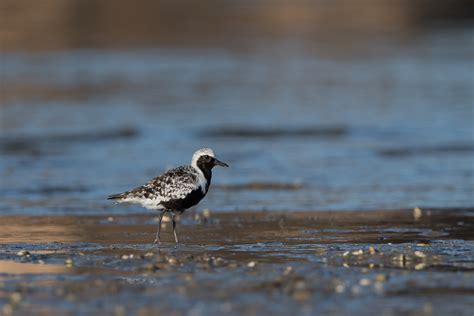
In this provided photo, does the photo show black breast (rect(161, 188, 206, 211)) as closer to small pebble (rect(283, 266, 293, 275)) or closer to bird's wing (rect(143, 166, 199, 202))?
bird's wing (rect(143, 166, 199, 202))

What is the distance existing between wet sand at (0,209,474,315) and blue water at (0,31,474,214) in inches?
56.1

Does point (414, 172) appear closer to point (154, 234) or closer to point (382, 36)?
point (154, 234)

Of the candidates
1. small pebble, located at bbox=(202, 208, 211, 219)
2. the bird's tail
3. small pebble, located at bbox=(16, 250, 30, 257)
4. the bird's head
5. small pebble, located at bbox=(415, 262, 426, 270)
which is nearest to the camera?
small pebble, located at bbox=(415, 262, 426, 270)

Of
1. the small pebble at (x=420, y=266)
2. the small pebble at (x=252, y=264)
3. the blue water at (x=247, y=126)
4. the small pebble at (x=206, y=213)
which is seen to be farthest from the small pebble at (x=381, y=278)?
the blue water at (x=247, y=126)

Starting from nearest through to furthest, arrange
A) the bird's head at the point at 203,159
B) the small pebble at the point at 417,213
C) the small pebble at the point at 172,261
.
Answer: the small pebble at the point at 172,261 < the bird's head at the point at 203,159 < the small pebble at the point at 417,213

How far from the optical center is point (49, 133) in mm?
24922

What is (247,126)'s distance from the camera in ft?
86.4

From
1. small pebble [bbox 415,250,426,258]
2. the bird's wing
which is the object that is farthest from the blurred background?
small pebble [bbox 415,250,426,258]

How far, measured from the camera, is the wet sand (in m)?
→ 8.81

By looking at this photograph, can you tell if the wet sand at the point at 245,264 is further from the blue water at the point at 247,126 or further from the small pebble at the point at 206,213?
the blue water at the point at 247,126

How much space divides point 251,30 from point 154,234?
44991 mm

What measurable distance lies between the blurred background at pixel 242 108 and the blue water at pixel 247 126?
0.05 meters

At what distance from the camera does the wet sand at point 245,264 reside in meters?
8.81

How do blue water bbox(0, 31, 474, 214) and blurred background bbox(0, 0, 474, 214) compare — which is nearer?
blue water bbox(0, 31, 474, 214)
